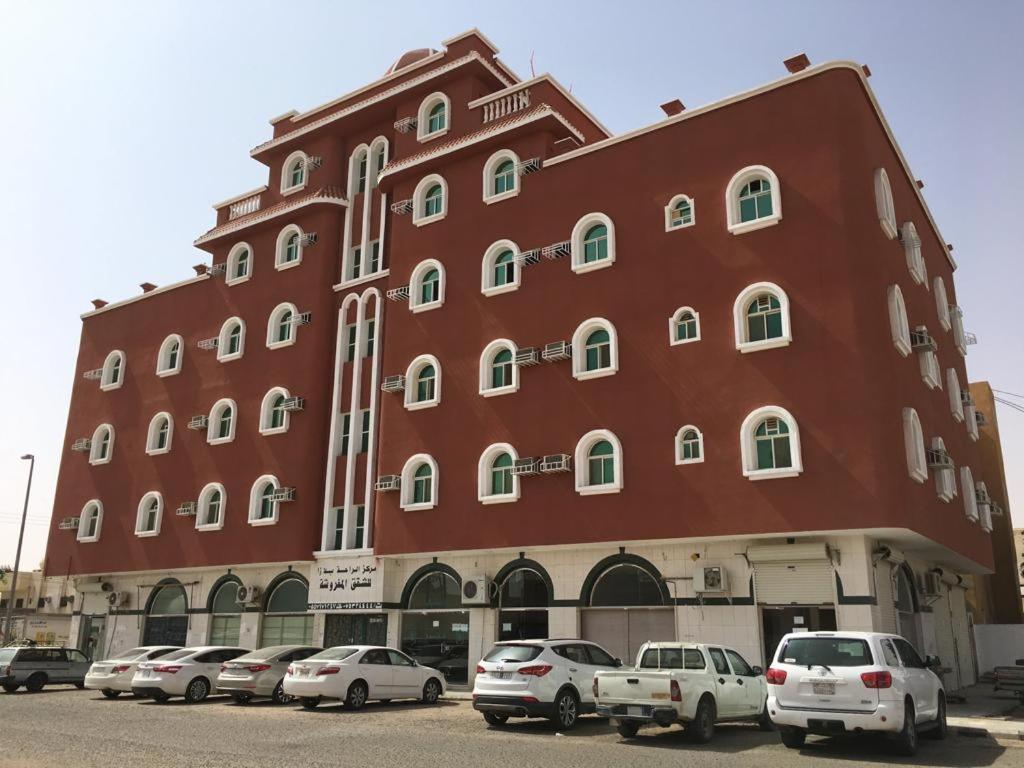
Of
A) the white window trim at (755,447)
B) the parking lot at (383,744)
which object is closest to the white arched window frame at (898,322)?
the white window trim at (755,447)

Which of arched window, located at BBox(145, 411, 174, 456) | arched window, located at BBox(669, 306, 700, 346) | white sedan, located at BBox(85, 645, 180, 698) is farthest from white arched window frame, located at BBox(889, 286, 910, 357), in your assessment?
arched window, located at BBox(145, 411, 174, 456)

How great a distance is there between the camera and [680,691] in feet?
47.0

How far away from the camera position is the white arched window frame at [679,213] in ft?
77.0

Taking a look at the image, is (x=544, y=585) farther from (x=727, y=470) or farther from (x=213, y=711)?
(x=213, y=711)

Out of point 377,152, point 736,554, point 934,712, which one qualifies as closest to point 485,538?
point 736,554

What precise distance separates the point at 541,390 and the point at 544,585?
5276 mm

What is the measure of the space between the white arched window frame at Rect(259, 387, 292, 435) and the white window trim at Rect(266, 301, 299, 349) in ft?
5.36

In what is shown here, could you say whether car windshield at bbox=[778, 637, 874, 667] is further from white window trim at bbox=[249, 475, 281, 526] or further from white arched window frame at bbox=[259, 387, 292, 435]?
white arched window frame at bbox=[259, 387, 292, 435]

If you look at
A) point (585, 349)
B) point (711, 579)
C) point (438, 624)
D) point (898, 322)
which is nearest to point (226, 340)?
point (438, 624)

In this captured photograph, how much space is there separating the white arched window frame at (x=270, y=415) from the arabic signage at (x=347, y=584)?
4835 mm

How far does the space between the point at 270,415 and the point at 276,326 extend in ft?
10.7

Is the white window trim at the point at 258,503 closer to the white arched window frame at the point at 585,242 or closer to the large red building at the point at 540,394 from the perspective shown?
the large red building at the point at 540,394

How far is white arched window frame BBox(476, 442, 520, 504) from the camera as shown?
81.0 feet

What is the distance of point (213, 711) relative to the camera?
62.8 ft
